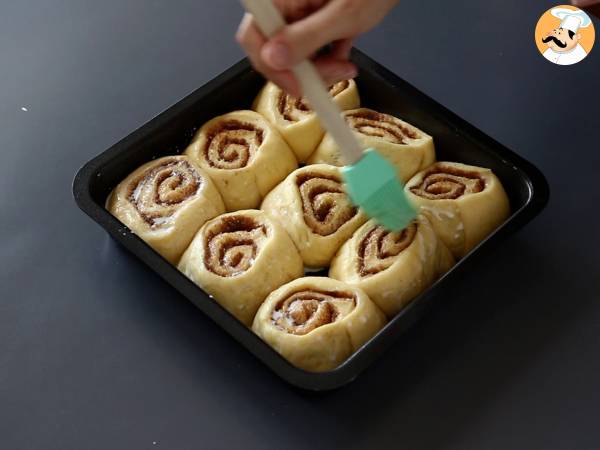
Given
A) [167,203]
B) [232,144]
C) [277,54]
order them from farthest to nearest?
1. [232,144]
2. [167,203]
3. [277,54]

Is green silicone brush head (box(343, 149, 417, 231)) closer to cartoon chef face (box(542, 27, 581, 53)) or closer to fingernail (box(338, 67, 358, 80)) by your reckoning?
fingernail (box(338, 67, 358, 80))

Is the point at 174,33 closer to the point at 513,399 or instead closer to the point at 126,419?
the point at 126,419

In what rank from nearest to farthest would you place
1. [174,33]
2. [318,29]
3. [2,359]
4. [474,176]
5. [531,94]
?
[318,29], [2,359], [474,176], [531,94], [174,33]

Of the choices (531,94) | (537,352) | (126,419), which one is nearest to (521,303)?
(537,352)

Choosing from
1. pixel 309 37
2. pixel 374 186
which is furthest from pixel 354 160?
pixel 309 37

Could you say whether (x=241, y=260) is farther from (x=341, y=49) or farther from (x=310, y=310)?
(x=341, y=49)

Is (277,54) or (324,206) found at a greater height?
(277,54)
